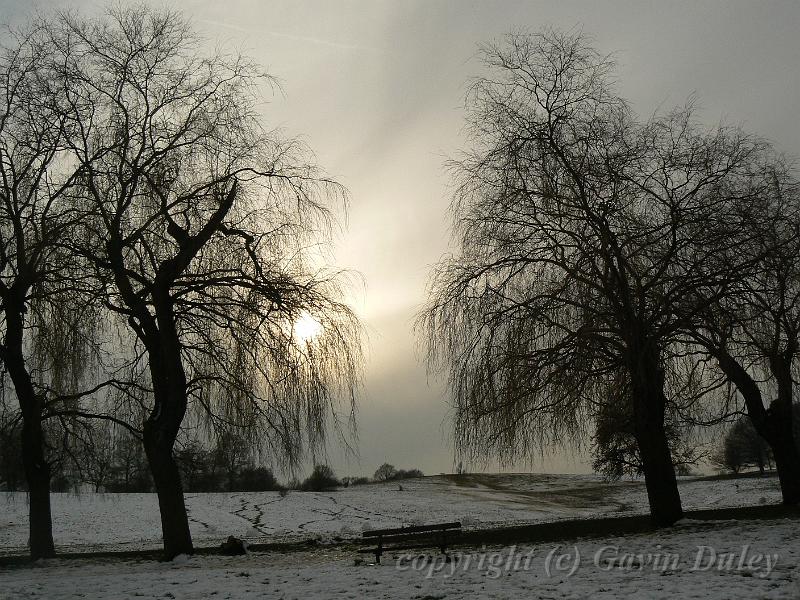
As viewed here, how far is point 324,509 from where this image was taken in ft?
128

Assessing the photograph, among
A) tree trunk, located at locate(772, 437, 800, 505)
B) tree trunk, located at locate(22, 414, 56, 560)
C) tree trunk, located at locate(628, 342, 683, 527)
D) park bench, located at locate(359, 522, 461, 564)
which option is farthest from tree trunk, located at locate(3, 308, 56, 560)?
tree trunk, located at locate(772, 437, 800, 505)

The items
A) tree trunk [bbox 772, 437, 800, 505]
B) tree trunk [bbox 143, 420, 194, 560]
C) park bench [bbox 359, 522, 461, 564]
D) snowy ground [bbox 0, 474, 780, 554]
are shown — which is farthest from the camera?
snowy ground [bbox 0, 474, 780, 554]

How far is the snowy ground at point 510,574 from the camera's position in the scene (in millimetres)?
8047

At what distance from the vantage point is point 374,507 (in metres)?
40.9

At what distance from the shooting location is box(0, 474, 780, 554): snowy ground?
28.8m

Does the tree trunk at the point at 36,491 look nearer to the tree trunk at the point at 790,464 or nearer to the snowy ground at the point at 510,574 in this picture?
the snowy ground at the point at 510,574

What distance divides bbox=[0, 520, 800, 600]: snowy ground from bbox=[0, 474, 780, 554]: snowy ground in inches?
516

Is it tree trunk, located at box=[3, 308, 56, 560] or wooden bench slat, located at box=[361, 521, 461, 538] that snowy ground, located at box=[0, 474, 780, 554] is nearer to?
tree trunk, located at box=[3, 308, 56, 560]

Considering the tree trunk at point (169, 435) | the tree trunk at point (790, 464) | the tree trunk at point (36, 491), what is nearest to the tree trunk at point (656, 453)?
the tree trunk at point (790, 464)

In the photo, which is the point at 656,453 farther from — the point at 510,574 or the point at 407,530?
the point at 510,574

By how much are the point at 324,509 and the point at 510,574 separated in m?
31.1

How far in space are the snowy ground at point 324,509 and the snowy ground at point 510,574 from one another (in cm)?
1309

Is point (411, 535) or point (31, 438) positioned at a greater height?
point (31, 438)

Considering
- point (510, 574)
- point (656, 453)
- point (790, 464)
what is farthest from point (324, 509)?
point (510, 574)
